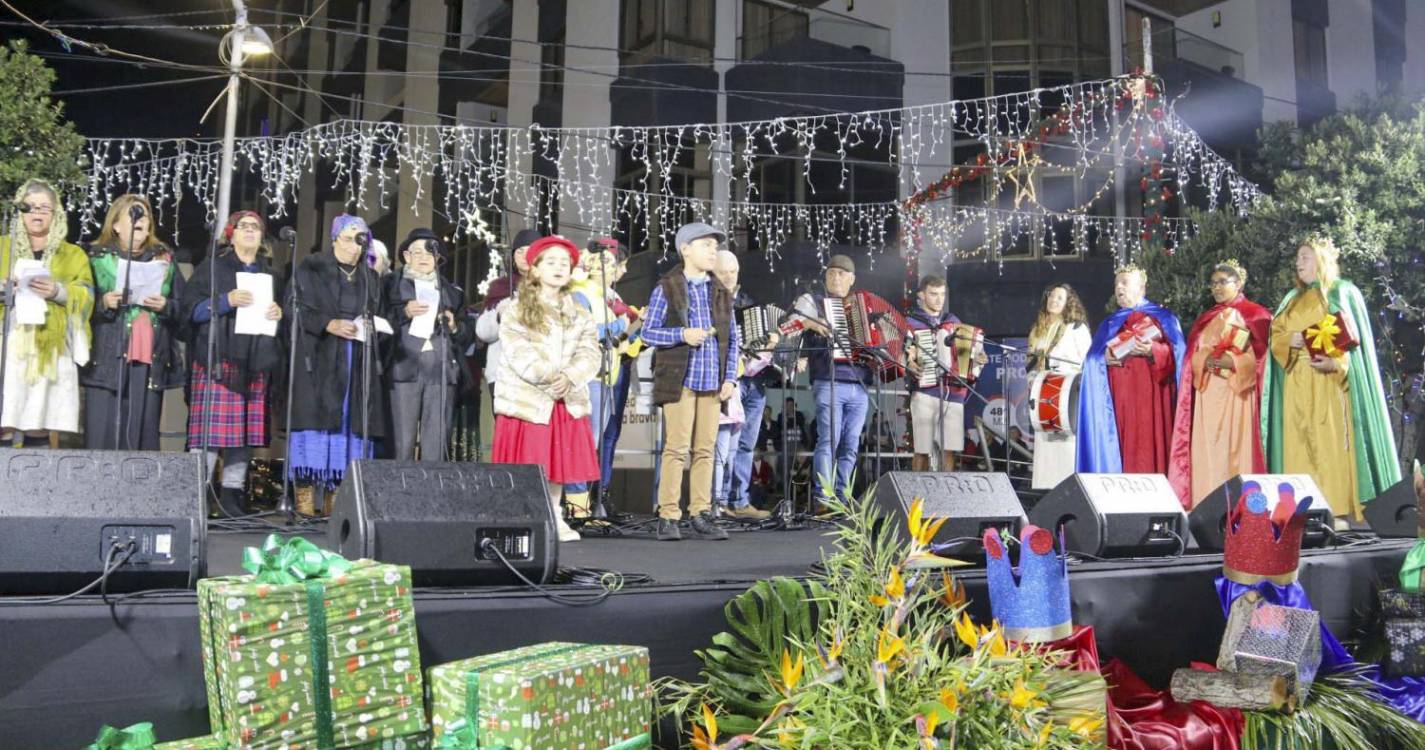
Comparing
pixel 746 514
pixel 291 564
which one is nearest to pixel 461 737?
pixel 291 564

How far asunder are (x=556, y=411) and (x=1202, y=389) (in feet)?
11.5

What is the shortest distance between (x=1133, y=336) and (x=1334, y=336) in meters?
0.97

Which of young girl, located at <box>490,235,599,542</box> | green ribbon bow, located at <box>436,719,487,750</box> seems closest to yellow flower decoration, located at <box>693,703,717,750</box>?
green ribbon bow, located at <box>436,719,487,750</box>

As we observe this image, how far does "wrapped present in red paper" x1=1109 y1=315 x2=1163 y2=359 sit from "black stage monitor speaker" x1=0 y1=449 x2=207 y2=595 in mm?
4861

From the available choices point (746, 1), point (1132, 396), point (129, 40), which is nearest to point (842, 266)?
point (1132, 396)

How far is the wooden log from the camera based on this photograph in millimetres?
2922

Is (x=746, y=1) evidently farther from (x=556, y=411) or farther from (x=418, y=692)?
(x=418, y=692)

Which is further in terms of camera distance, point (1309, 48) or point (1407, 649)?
point (1309, 48)

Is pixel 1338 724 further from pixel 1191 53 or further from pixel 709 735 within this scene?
pixel 1191 53

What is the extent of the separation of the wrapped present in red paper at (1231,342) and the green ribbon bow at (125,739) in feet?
17.1

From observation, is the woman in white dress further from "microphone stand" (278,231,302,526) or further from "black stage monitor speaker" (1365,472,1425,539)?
"microphone stand" (278,231,302,526)

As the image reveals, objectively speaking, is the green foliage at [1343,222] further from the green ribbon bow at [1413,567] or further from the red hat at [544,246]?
the red hat at [544,246]

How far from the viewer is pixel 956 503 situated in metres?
3.32

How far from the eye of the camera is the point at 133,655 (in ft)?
7.02
